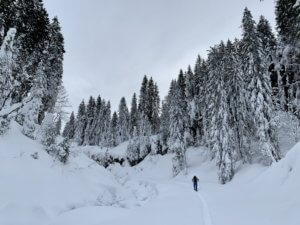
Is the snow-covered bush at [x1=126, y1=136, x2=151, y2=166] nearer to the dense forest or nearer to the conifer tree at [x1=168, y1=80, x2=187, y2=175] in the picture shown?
the dense forest

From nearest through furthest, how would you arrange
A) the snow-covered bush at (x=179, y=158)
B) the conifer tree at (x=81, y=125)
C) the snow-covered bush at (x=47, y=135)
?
the snow-covered bush at (x=47, y=135), the snow-covered bush at (x=179, y=158), the conifer tree at (x=81, y=125)

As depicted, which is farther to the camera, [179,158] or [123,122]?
[123,122]

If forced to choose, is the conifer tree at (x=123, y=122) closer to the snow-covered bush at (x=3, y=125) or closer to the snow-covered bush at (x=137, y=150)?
the snow-covered bush at (x=137, y=150)

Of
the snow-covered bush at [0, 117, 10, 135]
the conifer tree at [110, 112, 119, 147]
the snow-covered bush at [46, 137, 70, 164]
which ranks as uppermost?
the conifer tree at [110, 112, 119, 147]

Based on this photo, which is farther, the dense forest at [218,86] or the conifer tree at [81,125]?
the conifer tree at [81,125]

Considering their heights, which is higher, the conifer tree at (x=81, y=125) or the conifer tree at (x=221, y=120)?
the conifer tree at (x=81, y=125)

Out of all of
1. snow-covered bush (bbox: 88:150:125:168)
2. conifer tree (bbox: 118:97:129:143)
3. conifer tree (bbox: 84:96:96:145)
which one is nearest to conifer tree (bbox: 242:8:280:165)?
snow-covered bush (bbox: 88:150:125:168)

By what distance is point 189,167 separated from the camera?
45.3 m

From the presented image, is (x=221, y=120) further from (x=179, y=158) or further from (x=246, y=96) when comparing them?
(x=179, y=158)

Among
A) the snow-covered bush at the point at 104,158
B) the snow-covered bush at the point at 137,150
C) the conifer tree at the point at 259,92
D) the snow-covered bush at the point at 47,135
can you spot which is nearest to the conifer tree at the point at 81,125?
the snow-covered bush at the point at 104,158

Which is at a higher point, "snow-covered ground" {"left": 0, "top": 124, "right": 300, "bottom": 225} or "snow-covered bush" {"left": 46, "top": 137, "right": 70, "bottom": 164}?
"snow-covered bush" {"left": 46, "top": 137, "right": 70, "bottom": 164}

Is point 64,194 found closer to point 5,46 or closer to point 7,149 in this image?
point 7,149

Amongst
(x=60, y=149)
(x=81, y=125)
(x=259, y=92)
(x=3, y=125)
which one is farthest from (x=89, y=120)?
(x=3, y=125)

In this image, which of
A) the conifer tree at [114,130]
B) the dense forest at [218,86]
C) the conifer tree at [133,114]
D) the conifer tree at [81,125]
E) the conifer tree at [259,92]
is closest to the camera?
the dense forest at [218,86]
